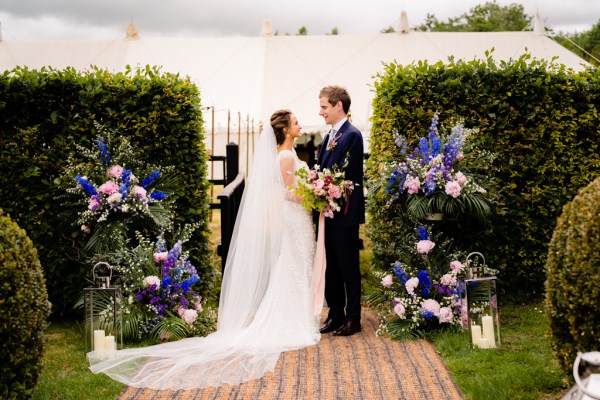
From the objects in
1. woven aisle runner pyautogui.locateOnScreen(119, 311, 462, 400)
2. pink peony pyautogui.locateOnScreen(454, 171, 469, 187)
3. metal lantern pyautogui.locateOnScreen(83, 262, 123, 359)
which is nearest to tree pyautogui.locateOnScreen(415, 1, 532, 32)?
pink peony pyautogui.locateOnScreen(454, 171, 469, 187)

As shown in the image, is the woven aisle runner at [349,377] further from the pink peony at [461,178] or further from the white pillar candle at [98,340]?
the pink peony at [461,178]

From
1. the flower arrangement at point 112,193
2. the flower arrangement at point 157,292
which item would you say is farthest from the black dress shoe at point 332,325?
the flower arrangement at point 112,193

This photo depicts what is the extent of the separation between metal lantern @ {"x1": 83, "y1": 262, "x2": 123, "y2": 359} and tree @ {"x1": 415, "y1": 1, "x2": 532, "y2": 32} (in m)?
30.4

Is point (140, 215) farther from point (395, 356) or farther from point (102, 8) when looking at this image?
point (102, 8)

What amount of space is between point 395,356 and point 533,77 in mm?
3211

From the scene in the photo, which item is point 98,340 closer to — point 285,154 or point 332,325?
point 332,325

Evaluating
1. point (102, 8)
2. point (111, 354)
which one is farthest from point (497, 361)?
point (102, 8)

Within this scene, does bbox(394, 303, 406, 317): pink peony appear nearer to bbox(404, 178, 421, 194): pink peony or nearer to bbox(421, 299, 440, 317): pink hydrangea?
bbox(421, 299, 440, 317): pink hydrangea

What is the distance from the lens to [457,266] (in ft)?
20.3

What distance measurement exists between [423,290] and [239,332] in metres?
1.65

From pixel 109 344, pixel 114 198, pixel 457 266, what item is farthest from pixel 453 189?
pixel 109 344

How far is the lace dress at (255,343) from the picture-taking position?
5227 millimetres

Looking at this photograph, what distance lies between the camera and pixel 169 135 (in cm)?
691

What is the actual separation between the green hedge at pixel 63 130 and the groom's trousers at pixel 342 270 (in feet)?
5.30
